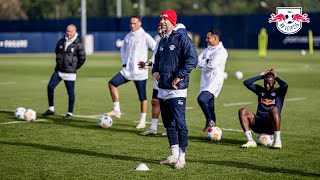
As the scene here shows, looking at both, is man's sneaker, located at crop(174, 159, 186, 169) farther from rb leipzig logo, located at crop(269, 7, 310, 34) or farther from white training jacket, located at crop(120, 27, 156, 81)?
white training jacket, located at crop(120, 27, 156, 81)

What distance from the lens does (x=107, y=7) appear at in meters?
119

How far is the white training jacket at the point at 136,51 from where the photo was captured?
53.4 feet

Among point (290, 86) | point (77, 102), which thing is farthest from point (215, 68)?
point (290, 86)

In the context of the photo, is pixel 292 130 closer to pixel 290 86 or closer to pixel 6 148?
pixel 6 148

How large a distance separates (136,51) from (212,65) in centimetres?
247

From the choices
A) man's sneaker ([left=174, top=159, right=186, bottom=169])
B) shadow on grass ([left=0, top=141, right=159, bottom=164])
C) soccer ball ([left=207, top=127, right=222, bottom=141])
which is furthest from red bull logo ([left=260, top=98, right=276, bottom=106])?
man's sneaker ([left=174, top=159, right=186, bottom=169])

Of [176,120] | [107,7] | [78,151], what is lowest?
[78,151]

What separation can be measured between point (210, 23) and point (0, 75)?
39.8 m

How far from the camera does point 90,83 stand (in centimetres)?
2875

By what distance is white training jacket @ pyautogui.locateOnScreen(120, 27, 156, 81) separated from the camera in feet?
53.4

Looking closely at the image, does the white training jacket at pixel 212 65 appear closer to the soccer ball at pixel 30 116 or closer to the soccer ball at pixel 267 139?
the soccer ball at pixel 267 139

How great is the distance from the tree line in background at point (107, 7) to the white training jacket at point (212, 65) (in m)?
92.0

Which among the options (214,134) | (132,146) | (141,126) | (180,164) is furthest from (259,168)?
(141,126)

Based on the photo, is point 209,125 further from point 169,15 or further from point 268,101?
point 169,15
